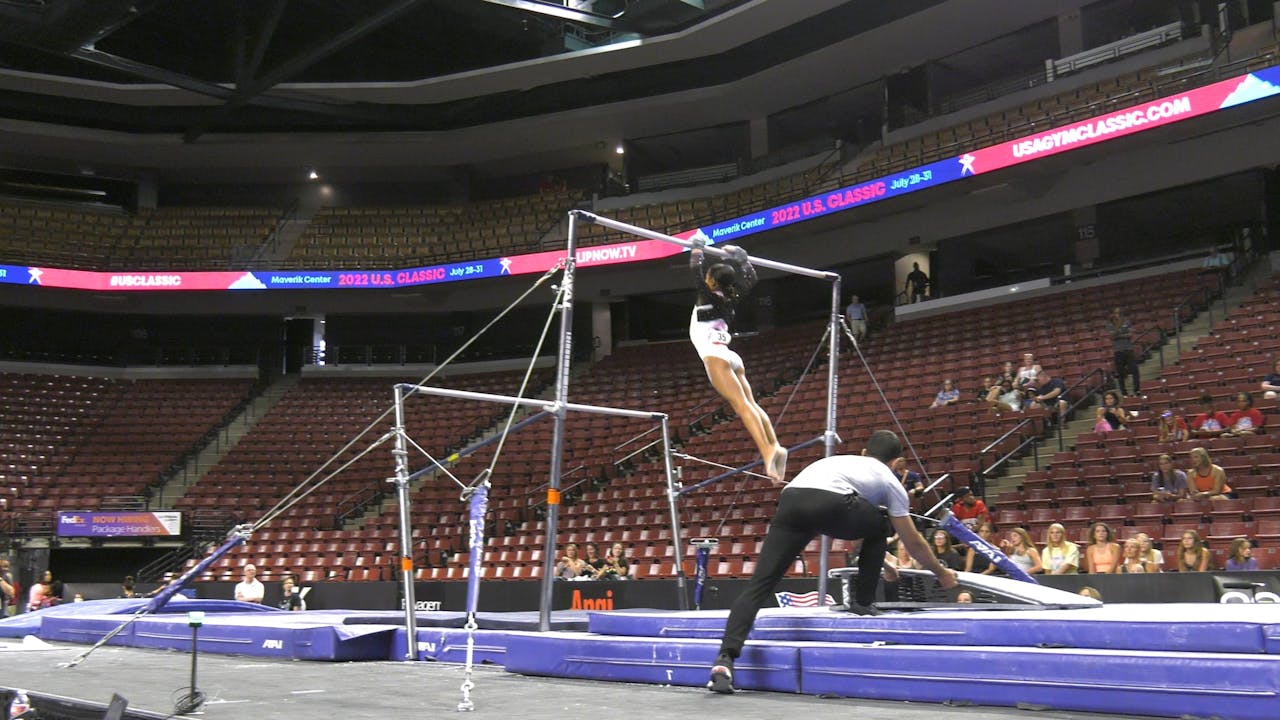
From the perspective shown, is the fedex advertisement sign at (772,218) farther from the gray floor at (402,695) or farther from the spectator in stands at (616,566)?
the gray floor at (402,695)

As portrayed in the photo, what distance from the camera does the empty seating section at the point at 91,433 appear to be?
21406mm

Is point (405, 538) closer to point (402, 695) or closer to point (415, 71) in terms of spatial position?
point (402, 695)

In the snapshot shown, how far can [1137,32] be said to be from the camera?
20.9 meters

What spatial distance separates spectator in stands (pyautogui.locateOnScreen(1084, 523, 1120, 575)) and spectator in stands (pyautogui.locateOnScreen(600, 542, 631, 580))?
610cm

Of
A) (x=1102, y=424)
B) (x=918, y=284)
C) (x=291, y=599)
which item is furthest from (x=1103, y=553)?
(x=918, y=284)

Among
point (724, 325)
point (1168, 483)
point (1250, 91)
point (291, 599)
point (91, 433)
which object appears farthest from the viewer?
point (91, 433)

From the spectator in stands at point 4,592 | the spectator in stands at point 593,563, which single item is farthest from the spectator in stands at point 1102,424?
the spectator in stands at point 4,592

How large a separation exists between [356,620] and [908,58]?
62.4 feet

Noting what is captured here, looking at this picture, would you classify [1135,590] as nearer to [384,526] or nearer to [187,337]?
[384,526]

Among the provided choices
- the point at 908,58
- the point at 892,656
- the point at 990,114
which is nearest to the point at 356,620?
the point at 892,656

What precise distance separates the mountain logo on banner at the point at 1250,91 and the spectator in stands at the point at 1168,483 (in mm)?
6851

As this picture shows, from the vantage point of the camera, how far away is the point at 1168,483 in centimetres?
1145

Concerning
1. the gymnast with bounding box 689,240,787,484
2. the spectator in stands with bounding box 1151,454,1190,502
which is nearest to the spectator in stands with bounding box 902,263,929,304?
the spectator in stands with bounding box 1151,454,1190,502

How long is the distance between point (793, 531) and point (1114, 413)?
32.8 ft
